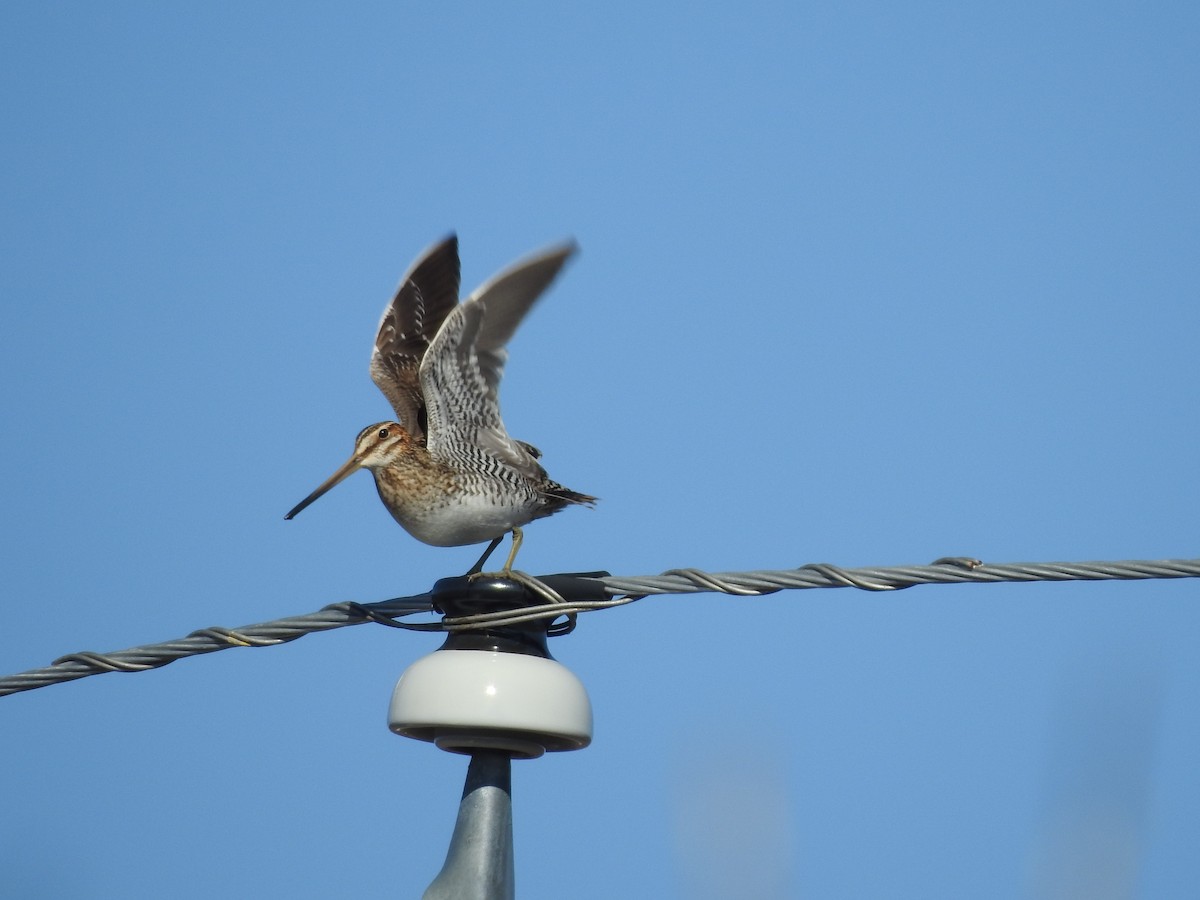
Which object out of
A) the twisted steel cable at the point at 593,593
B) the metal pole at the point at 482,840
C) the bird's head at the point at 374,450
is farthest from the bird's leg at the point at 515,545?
the metal pole at the point at 482,840

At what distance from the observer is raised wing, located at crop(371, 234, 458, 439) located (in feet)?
25.3

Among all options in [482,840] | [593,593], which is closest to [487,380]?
[593,593]

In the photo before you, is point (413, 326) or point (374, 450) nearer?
point (374, 450)

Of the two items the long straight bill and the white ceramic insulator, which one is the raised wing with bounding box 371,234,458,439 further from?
the white ceramic insulator

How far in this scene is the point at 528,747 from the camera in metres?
4.12

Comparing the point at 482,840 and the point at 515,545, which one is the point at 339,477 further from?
the point at 482,840

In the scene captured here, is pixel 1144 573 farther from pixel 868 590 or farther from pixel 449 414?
pixel 449 414

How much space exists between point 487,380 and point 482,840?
3111 mm

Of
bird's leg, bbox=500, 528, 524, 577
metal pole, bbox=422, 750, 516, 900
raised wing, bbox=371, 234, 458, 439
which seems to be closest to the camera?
metal pole, bbox=422, 750, 516, 900

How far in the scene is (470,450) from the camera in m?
6.82

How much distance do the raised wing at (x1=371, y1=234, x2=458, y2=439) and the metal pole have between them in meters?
3.47

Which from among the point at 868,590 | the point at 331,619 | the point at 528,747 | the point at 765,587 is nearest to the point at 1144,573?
the point at 868,590

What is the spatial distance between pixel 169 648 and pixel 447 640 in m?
1.07

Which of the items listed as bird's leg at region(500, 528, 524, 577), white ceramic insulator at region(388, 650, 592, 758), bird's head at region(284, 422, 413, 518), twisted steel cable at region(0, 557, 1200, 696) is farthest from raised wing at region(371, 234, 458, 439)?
white ceramic insulator at region(388, 650, 592, 758)
